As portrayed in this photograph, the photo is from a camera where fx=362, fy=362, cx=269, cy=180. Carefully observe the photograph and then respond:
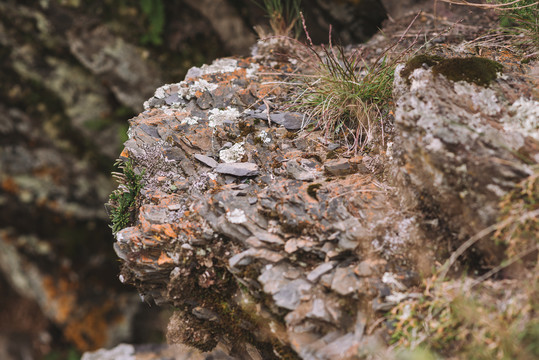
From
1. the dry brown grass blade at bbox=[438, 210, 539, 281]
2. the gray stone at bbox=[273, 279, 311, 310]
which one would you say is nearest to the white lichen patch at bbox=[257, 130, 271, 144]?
the gray stone at bbox=[273, 279, 311, 310]

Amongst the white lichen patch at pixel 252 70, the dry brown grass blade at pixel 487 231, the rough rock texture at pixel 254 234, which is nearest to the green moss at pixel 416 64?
the rough rock texture at pixel 254 234

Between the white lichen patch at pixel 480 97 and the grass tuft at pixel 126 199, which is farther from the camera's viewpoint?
the grass tuft at pixel 126 199

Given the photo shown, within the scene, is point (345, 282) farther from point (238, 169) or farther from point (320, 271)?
point (238, 169)

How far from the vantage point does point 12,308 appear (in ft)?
23.0

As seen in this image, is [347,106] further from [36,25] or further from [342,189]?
[36,25]

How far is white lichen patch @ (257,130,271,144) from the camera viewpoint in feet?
9.64

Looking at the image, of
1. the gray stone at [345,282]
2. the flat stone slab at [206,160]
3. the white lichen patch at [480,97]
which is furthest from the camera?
the flat stone slab at [206,160]

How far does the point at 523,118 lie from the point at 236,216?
1.83 m

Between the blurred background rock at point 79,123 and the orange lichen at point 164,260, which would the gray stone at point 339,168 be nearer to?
the orange lichen at point 164,260

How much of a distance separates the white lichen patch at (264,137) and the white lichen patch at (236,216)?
762 millimetres

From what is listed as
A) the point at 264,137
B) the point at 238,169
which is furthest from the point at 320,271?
the point at 264,137

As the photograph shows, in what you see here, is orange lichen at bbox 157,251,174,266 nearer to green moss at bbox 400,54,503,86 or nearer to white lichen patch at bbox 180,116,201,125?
white lichen patch at bbox 180,116,201,125

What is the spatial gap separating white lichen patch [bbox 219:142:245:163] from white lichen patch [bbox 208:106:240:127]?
31cm

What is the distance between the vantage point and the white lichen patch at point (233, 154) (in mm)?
2887
